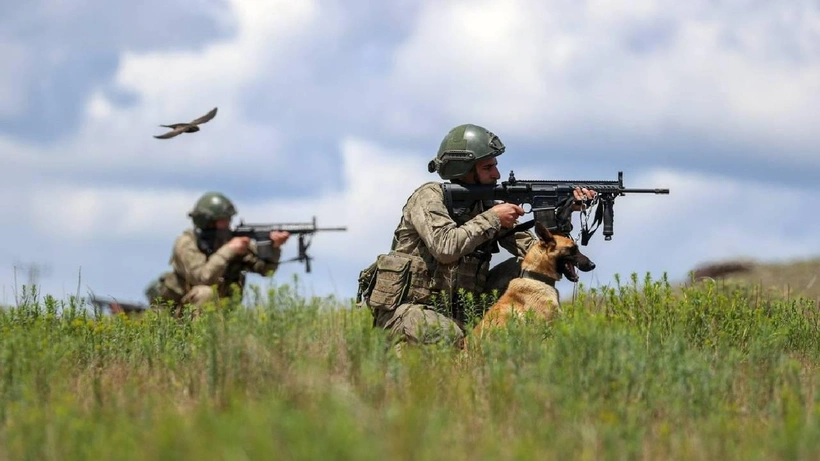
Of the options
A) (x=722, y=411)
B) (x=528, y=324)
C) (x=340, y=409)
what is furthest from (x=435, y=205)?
(x=340, y=409)

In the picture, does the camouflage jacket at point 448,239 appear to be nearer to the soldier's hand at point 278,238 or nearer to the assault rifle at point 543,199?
the assault rifle at point 543,199

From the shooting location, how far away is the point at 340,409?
14.1 ft

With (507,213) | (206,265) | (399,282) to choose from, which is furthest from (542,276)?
(206,265)

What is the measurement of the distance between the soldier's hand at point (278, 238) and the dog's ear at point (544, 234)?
22.7 feet

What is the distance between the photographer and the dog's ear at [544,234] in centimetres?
818

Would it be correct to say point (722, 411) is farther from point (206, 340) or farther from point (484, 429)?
point (206, 340)

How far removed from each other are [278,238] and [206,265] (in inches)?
53.2

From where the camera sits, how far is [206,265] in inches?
536

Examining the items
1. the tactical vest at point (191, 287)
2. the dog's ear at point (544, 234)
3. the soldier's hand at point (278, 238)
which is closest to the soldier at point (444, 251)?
the dog's ear at point (544, 234)

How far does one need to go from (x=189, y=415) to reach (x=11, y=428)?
0.91m

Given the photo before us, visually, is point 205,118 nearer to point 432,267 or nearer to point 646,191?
point 432,267

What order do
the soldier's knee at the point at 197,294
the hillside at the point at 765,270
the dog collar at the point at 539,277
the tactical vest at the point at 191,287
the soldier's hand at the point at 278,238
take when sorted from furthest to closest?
the hillside at the point at 765,270 → the soldier's hand at the point at 278,238 → the tactical vest at the point at 191,287 → the soldier's knee at the point at 197,294 → the dog collar at the point at 539,277

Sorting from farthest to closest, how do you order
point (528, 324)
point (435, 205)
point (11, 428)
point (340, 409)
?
point (435, 205) → point (528, 324) → point (11, 428) → point (340, 409)

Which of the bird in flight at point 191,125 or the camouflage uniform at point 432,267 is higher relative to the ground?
the bird in flight at point 191,125
